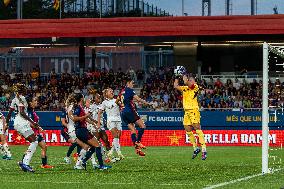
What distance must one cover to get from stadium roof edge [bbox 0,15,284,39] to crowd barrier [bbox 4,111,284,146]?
28.0 ft

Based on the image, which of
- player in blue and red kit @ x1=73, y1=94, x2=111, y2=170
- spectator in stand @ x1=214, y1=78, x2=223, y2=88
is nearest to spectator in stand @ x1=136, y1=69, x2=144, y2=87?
spectator in stand @ x1=214, y1=78, x2=223, y2=88

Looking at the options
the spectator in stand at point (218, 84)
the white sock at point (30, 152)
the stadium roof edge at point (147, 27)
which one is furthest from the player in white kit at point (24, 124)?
the stadium roof edge at point (147, 27)

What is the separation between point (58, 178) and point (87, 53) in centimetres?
5647

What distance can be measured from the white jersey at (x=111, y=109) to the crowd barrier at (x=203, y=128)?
1279 cm

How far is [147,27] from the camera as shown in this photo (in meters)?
49.9

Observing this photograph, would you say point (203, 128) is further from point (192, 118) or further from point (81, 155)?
point (81, 155)

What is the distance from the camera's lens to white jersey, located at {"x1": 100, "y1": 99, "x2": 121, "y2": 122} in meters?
27.3

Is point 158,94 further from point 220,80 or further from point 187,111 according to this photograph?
point 187,111

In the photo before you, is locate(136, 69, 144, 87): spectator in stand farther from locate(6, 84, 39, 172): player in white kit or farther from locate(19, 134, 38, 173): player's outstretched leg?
locate(19, 134, 38, 173): player's outstretched leg

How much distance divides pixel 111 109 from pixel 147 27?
2277cm

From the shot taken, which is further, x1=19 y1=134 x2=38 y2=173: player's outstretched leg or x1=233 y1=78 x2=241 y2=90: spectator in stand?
x1=233 y1=78 x2=241 y2=90: spectator in stand

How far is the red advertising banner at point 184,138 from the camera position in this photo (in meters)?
39.8

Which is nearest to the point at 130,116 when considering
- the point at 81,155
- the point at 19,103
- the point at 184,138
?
the point at 81,155

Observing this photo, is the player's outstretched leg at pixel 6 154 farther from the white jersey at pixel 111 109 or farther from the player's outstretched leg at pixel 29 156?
the player's outstretched leg at pixel 29 156
